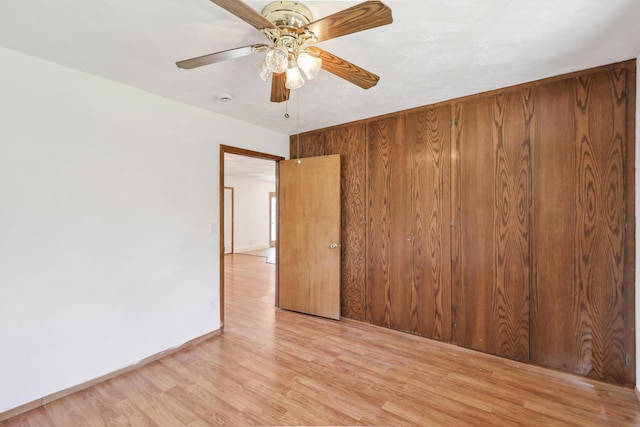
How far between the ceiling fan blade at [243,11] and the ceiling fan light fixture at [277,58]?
0.13 meters

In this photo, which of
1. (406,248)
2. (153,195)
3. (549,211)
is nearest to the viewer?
(549,211)

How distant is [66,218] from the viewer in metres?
1.99

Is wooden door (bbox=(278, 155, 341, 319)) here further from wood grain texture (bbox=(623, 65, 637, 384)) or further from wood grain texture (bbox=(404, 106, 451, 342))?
wood grain texture (bbox=(623, 65, 637, 384))

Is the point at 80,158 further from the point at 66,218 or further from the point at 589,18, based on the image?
the point at 589,18

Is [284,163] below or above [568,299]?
above

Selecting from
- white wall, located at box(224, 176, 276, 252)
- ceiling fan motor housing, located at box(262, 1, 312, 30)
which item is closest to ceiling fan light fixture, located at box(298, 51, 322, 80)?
ceiling fan motor housing, located at box(262, 1, 312, 30)

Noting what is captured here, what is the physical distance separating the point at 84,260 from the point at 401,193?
112 inches

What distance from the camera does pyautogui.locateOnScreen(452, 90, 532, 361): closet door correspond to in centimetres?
234

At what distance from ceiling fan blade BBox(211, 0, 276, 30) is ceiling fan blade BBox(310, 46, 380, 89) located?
0.31 meters

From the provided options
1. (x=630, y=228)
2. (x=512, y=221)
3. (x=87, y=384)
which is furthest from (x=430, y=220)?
(x=87, y=384)

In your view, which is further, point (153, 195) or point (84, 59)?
point (153, 195)

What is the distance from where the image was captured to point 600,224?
2.06m

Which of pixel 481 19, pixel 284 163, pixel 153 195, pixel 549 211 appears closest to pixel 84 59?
pixel 153 195

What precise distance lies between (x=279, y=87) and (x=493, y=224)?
212cm
